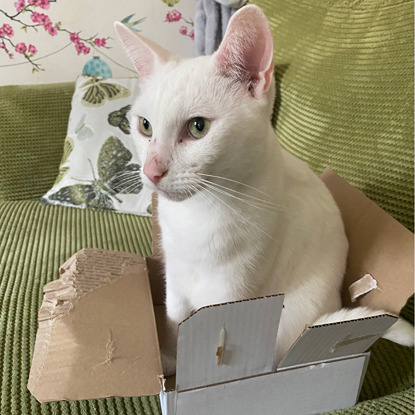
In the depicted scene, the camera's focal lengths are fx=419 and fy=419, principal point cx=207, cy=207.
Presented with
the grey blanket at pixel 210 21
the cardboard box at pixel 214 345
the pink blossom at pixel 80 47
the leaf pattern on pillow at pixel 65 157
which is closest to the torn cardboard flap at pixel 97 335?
the cardboard box at pixel 214 345

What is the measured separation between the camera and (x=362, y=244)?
2.64 ft

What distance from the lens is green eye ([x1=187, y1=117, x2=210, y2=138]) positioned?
0.61m

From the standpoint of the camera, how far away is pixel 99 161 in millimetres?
1478

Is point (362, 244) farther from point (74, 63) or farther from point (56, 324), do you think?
point (74, 63)

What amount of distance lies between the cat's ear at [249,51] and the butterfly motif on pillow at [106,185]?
868 millimetres

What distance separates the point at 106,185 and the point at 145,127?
2.71ft

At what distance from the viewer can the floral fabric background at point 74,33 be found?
174 cm

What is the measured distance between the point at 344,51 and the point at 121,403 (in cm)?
94

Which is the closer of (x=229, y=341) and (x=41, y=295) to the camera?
(x=229, y=341)

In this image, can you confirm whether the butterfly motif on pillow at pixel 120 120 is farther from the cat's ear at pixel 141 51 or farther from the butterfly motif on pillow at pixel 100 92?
the cat's ear at pixel 141 51

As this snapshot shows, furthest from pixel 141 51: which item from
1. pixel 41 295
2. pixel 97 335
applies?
pixel 41 295

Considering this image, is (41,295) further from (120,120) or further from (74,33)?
(74,33)

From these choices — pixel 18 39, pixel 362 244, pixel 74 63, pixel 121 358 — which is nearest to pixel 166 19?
pixel 74 63

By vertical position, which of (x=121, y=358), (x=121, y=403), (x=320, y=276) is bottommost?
(x=121, y=403)
